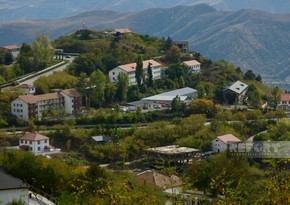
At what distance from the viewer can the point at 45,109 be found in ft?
113

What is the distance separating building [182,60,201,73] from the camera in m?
43.3

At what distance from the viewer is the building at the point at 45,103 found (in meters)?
33.6

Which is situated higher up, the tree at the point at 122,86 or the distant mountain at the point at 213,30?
the distant mountain at the point at 213,30

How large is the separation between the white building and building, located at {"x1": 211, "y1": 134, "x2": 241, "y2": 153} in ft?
23.2

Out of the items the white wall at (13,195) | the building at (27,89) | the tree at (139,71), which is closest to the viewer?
the white wall at (13,195)

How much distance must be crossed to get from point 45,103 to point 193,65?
482 inches

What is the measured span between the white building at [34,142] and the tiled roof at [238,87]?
12974mm

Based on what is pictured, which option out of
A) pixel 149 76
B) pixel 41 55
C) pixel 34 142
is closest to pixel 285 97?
pixel 149 76

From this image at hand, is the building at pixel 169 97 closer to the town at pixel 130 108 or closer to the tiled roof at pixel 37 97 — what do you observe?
the town at pixel 130 108

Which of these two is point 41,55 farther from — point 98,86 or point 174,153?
point 174,153

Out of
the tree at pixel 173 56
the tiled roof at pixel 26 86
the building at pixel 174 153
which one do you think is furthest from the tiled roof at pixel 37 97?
the tree at pixel 173 56

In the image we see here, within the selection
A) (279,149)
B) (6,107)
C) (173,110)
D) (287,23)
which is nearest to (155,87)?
(173,110)

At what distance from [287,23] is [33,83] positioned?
96.5 m

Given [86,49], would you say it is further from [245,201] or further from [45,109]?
[245,201]
